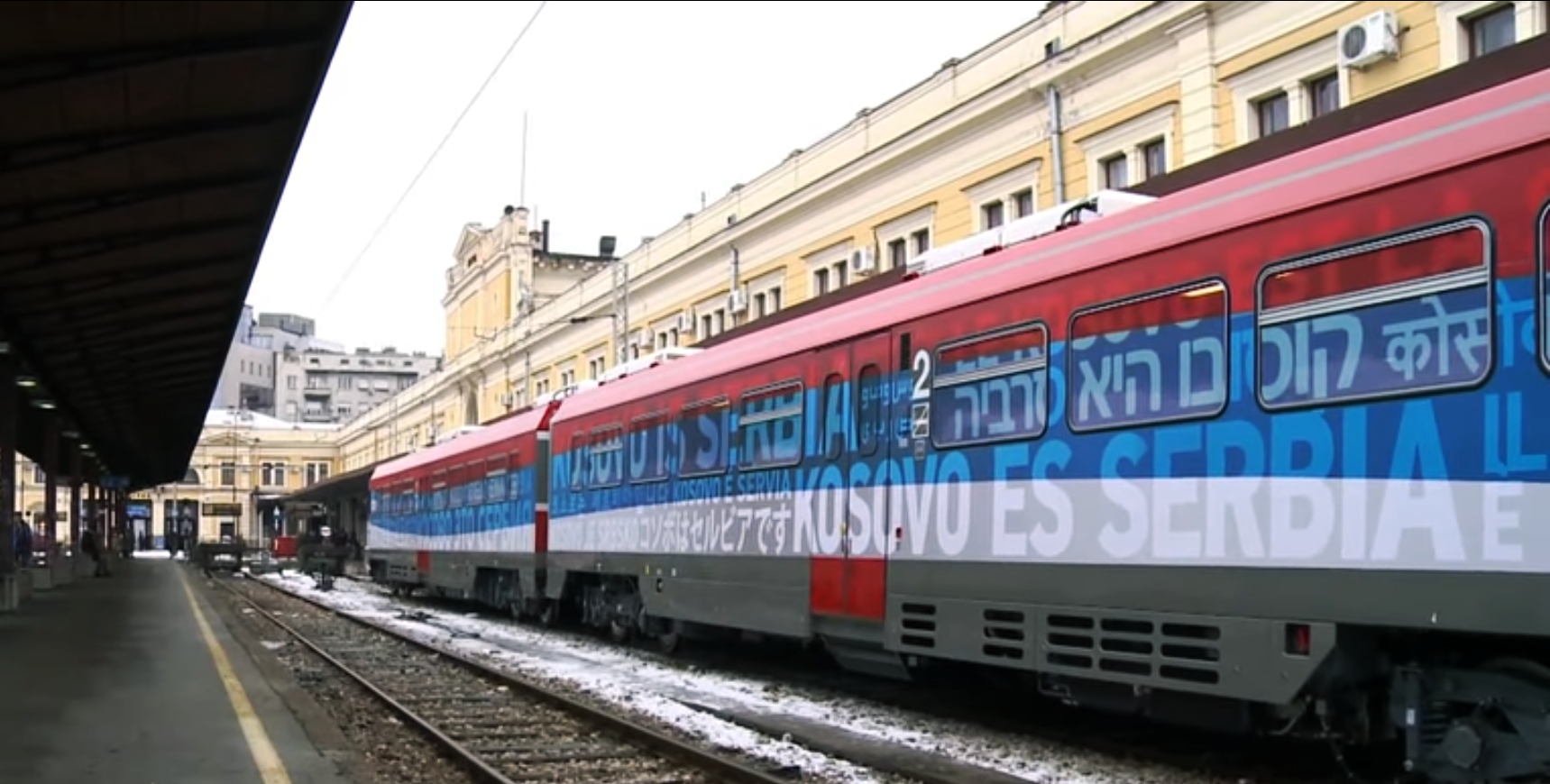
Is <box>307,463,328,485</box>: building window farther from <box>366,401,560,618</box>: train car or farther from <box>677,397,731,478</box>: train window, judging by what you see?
<box>677,397,731,478</box>: train window

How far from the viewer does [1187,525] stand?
779cm

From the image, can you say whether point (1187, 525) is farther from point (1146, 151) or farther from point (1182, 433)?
point (1146, 151)

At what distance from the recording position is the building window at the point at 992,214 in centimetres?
2480

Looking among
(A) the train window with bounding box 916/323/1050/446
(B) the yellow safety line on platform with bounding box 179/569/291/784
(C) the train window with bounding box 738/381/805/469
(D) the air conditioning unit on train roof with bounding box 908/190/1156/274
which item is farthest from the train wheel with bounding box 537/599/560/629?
(A) the train window with bounding box 916/323/1050/446

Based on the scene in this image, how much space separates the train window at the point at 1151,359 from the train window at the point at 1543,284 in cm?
178

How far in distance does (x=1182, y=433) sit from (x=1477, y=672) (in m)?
1.91

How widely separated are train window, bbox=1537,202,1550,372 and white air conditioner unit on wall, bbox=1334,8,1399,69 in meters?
12.5

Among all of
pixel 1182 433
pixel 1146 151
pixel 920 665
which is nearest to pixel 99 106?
pixel 920 665

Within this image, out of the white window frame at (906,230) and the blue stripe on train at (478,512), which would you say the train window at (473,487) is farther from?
the white window frame at (906,230)

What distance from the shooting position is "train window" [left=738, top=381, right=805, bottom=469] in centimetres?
1204

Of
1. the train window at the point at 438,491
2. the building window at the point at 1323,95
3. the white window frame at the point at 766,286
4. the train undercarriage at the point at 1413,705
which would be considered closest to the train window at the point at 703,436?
the train undercarriage at the point at 1413,705

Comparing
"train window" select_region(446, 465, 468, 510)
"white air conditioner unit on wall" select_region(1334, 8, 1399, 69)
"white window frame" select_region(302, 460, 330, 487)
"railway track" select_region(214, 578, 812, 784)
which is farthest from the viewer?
"white window frame" select_region(302, 460, 330, 487)

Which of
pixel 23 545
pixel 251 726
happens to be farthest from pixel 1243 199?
pixel 23 545

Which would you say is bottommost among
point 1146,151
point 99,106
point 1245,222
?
point 1245,222
